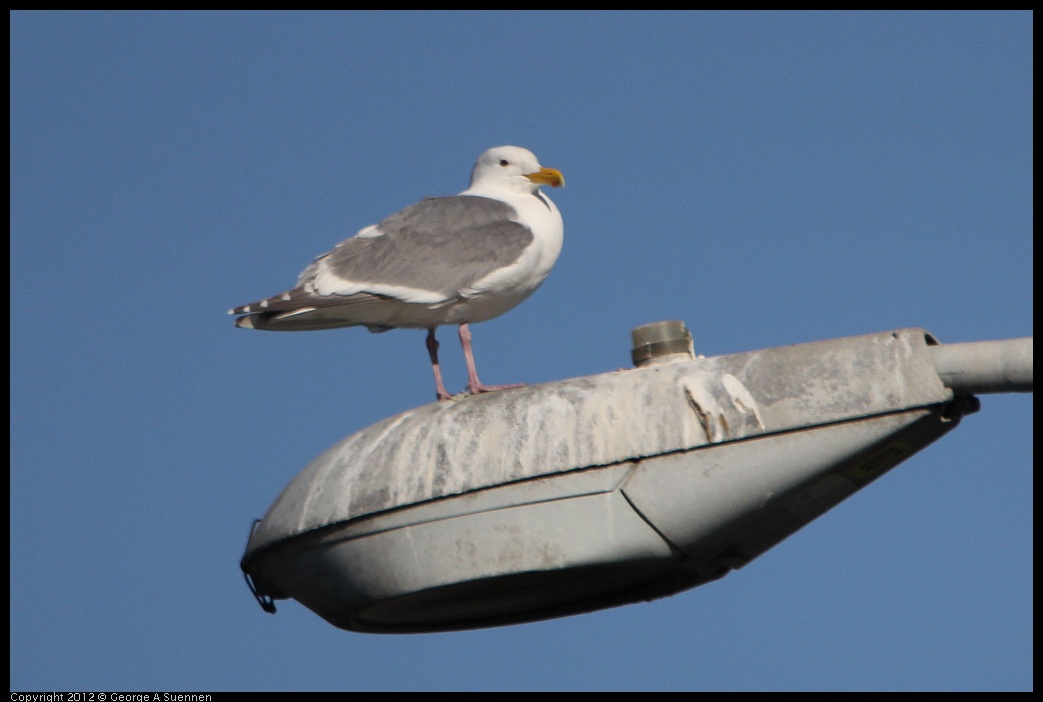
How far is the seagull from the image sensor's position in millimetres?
7980

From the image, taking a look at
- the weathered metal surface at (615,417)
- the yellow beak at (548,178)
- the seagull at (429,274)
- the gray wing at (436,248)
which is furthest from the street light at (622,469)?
the yellow beak at (548,178)

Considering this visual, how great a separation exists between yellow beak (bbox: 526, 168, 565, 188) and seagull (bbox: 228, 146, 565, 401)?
510 millimetres

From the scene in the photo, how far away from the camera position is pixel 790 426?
4656mm

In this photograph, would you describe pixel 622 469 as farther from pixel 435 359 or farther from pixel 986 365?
pixel 435 359

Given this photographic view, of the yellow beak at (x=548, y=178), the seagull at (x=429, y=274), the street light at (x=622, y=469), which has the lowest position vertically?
the street light at (x=622, y=469)

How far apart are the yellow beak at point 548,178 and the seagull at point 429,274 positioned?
51 centimetres

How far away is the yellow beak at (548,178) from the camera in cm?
926

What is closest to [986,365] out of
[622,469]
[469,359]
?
[622,469]

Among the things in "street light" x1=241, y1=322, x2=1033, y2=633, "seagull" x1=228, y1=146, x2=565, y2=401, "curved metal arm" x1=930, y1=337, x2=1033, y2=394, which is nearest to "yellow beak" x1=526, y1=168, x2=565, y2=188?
"seagull" x1=228, y1=146, x2=565, y2=401

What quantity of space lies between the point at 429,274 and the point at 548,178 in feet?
4.68

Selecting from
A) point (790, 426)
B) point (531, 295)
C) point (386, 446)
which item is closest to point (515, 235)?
point (531, 295)

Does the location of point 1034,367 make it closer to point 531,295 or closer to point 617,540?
point 617,540

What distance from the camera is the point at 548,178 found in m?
9.28

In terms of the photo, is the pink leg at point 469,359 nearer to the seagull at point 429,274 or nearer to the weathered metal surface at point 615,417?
the seagull at point 429,274
